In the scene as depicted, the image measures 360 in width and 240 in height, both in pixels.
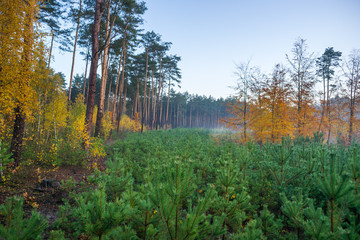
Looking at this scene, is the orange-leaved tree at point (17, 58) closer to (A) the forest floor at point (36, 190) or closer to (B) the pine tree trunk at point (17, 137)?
(B) the pine tree trunk at point (17, 137)

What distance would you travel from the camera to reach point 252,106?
12664 millimetres

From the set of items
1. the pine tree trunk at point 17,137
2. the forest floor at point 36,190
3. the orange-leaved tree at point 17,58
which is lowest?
the forest floor at point 36,190

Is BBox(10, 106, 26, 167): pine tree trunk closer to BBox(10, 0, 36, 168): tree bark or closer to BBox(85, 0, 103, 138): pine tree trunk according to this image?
BBox(10, 0, 36, 168): tree bark

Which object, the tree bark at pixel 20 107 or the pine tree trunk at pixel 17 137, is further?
the pine tree trunk at pixel 17 137

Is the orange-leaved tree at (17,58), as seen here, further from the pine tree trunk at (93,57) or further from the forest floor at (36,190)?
the pine tree trunk at (93,57)

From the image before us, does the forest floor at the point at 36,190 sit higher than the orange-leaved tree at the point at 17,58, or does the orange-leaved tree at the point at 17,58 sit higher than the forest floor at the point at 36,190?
the orange-leaved tree at the point at 17,58

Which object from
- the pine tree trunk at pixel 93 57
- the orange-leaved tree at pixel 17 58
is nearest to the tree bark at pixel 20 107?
the orange-leaved tree at pixel 17 58

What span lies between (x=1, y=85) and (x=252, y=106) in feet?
42.7

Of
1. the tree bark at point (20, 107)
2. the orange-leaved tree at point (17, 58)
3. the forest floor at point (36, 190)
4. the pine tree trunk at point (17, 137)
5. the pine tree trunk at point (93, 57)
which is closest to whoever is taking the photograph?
the forest floor at point (36, 190)

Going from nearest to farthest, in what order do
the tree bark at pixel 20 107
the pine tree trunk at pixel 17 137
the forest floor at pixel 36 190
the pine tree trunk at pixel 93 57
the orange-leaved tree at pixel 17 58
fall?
the forest floor at pixel 36 190 < the orange-leaved tree at pixel 17 58 < the tree bark at pixel 20 107 < the pine tree trunk at pixel 17 137 < the pine tree trunk at pixel 93 57

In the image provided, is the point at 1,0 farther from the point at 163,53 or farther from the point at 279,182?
the point at 163,53

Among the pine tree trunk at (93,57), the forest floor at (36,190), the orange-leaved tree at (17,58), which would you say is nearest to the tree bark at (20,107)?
the orange-leaved tree at (17,58)

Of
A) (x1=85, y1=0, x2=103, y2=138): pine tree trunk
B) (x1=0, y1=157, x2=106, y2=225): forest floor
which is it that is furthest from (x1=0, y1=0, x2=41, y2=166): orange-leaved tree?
(x1=85, y1=0, x2=103, y2=138): pine tree trunk

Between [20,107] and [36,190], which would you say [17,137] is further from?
[36,190]
